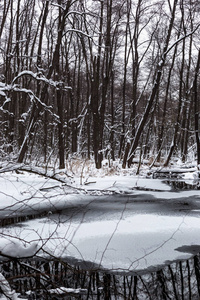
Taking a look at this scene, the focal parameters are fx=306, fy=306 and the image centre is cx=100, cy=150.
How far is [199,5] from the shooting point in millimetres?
14062

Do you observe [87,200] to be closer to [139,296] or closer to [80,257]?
[80,257]

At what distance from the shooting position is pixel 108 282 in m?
2.49

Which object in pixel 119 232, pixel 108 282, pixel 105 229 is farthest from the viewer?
pixel 105 229

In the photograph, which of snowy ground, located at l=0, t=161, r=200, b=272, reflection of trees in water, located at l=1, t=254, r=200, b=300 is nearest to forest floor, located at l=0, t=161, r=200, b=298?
snowy ground, located at l=0, t=161, r=200, b=272

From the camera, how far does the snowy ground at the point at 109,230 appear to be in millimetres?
2889

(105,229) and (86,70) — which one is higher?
(86,70)

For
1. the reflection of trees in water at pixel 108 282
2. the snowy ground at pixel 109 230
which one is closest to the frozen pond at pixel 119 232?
the snowy ground at pixel 109 230

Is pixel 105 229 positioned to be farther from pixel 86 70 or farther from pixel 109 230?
pixel 86 70

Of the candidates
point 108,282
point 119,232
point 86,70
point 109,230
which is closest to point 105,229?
point 109,230

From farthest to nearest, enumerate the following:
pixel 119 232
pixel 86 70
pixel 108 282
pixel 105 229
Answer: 1. pixel 86 70
2. pixel 105 229
3. pixel 119 232
4. pixel 108 282

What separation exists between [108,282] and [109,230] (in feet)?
4.61

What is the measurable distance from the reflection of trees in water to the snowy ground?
5.2 inches

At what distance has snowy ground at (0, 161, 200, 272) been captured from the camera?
2889mm

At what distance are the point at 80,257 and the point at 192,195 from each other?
446cm
